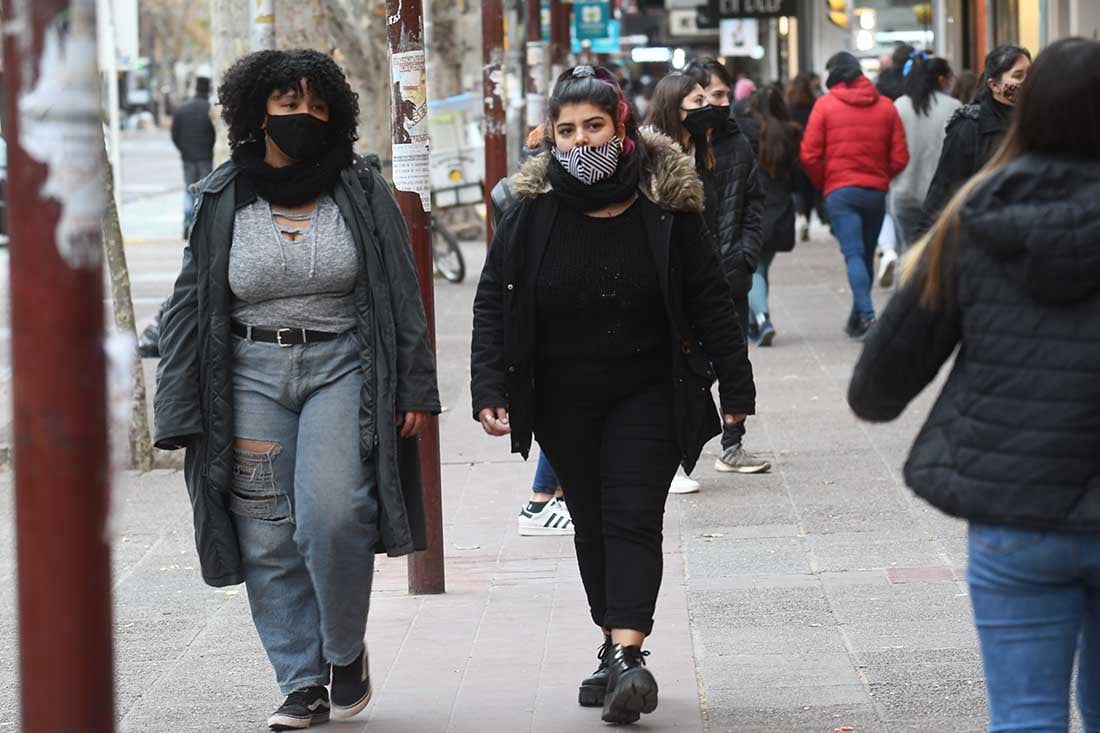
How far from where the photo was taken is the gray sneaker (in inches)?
356

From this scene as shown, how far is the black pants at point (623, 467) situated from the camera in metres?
5.10

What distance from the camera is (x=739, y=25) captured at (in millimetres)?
35000

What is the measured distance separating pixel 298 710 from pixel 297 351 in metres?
0.99

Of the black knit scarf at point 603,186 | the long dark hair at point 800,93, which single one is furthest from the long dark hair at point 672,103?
the long dark hair at point 800,93

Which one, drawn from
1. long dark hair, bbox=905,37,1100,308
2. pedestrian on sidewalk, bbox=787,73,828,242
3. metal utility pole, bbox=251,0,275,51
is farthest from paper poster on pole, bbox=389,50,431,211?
pedestrian on sidewalk, bbox=787,73,828,242

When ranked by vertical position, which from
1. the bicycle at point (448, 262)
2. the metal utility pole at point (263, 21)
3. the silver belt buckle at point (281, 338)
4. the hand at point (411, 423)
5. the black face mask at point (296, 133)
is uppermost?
the metal utility pole at point (263, 21)

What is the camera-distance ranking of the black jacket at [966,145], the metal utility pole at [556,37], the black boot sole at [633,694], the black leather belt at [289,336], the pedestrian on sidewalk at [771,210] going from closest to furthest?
the black boot sole at [633,694] → the black leather belt at [289,336] → the black jacket at [966,145] → the pedestrian on sidewalk at [771,210] → the metal utility pole at [556,37]

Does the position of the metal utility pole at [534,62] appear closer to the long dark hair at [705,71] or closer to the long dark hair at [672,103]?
the long dark hair at [705,71]

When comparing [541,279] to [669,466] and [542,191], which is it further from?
[669,466]

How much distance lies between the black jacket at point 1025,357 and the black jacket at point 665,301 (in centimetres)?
167

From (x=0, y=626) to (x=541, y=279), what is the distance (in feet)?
8.86

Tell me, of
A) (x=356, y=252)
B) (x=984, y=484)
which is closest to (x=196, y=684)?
(x=356, y=252)

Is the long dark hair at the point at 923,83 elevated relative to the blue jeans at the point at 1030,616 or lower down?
elevated

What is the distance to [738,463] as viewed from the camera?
29.8ft
